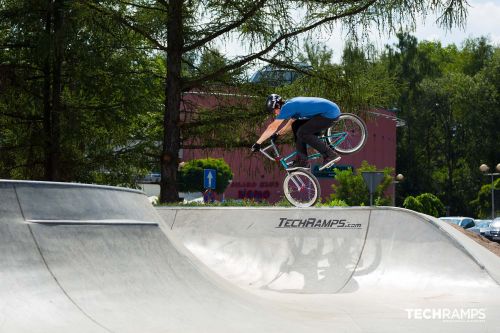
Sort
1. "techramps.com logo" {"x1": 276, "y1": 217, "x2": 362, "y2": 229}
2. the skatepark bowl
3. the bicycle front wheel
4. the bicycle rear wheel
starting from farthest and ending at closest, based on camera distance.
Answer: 1. the bicycle rear wheel
2. the bicycle front wheel
3. "techramps.com logo" {"x1": 276, "y1": 217, "x2": 362, "y2": 229}
4. the skatepark bowl

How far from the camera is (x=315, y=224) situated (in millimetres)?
11078

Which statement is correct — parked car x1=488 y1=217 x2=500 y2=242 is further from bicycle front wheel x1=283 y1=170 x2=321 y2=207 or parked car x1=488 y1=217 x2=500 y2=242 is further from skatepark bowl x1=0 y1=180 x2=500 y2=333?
skatepark bowl x1=0 y1=180 x2=500 y2=333

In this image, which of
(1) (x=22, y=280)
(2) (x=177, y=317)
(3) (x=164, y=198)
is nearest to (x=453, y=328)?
(2) (x=177, y=317)

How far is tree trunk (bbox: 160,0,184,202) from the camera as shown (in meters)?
17.1

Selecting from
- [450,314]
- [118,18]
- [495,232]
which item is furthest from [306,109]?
[495,232]

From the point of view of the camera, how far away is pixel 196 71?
1856 cm

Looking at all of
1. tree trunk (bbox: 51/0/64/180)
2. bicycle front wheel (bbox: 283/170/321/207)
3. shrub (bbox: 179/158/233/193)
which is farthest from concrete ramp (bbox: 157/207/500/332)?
shrub (bbox: 179/158/233/193)

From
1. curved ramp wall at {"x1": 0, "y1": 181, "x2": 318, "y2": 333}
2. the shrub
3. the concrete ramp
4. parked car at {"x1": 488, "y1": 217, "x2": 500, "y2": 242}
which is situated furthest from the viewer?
the shrub

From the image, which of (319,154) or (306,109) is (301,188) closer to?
(319,154)

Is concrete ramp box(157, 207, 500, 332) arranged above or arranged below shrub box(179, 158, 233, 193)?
above

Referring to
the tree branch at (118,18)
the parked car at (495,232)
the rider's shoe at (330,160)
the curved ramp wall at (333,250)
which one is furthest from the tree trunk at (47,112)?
the parked car at (495,232)

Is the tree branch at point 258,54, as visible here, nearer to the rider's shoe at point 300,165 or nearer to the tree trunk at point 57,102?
the tree trunk at point 57,102

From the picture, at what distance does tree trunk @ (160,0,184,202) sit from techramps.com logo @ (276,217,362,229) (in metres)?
6.24

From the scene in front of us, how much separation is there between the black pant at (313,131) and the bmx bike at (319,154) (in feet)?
0.68
